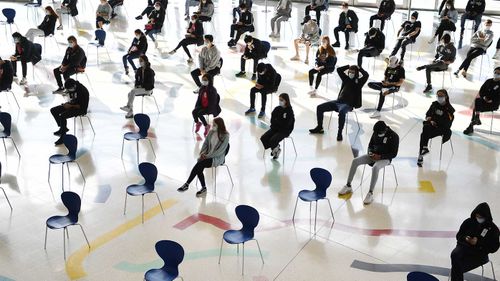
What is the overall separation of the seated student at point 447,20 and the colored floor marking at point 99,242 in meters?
11.4

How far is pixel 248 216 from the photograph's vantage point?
340 inches

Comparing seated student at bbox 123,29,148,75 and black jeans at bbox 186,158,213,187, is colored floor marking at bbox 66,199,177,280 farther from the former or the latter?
seated student at bbox 123,29,148,75

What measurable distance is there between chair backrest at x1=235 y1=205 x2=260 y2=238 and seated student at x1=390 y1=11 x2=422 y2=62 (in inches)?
412

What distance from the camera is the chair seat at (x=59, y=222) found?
9016 millimetres

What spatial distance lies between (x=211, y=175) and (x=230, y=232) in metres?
2.93

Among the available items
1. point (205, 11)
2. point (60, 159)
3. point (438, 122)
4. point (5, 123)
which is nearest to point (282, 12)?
point (205, 11)

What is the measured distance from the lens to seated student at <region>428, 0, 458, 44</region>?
18766 mm

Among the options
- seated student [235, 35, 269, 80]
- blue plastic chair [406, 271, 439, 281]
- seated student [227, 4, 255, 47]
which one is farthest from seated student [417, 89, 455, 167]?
seated student [227, 4, 255, 47]

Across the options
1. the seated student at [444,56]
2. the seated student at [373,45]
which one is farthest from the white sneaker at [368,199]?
the seated student at [373,45]

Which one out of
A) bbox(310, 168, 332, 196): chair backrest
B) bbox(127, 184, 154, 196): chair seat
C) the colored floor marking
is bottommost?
the colored floor marking

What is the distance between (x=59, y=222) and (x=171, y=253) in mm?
2199

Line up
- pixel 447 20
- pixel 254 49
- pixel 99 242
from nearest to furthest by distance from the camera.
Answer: pixel 99 242 < pixel 254 49 < pixel 447 20

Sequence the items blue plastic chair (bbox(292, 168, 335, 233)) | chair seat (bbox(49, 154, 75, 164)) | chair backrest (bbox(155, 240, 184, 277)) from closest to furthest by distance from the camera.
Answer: chair backrest (bbox(155, 240, 184, 277)), blue plastic chair (bbox(292, 168, 335, 233)), chair seat (bbox(49, 154, 75, 164))

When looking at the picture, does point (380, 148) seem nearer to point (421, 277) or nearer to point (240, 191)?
point (240, 191)
